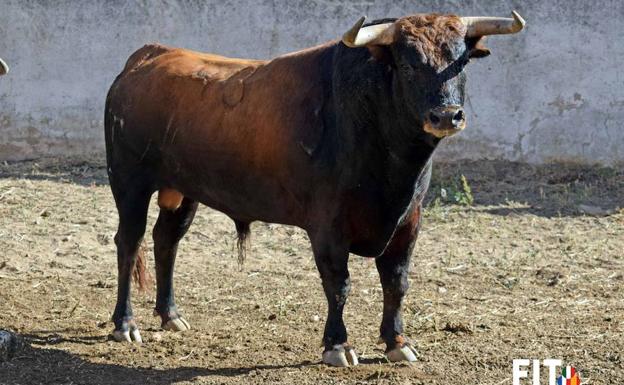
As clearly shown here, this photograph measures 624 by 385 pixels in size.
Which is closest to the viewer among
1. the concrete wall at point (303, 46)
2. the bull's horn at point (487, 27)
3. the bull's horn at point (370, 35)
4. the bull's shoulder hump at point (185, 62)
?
the bull's horn at point (370, 35)

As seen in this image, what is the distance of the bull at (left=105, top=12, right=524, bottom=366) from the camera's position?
600cm

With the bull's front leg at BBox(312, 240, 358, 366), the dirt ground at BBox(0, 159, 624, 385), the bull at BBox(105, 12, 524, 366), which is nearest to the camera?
the bull at BBox(105, 12, 524, 366)

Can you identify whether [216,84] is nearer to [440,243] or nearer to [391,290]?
[391,290]

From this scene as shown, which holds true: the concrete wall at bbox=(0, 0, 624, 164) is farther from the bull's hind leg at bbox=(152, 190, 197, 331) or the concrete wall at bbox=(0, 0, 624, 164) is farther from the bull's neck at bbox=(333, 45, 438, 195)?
the bull's neck at bbox=(333, 45, 438, 195)

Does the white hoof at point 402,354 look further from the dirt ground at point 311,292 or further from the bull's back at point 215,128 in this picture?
the bull's back at point 215,128

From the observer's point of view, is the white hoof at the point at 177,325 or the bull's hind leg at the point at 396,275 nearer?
the bull's hind leg at the point at 396,275

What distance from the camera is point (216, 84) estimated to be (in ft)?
23.0

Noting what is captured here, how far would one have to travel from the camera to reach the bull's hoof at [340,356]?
6277 mm

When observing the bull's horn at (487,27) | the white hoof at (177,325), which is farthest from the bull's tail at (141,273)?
the bull's horn at (487,27)

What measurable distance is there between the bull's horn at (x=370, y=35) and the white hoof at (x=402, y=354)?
1671 millimetres

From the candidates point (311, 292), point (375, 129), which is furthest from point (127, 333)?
point (375, 129)

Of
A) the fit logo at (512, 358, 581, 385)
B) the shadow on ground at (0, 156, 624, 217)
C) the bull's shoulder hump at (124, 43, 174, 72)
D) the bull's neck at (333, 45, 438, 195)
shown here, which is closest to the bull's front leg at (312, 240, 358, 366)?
the bull's neck at (333, 45, 438, 195)

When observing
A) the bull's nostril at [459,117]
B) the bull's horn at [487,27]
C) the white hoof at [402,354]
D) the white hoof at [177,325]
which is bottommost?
the white hoof at [177,325]

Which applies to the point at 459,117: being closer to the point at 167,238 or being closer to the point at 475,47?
the point at 475,47
